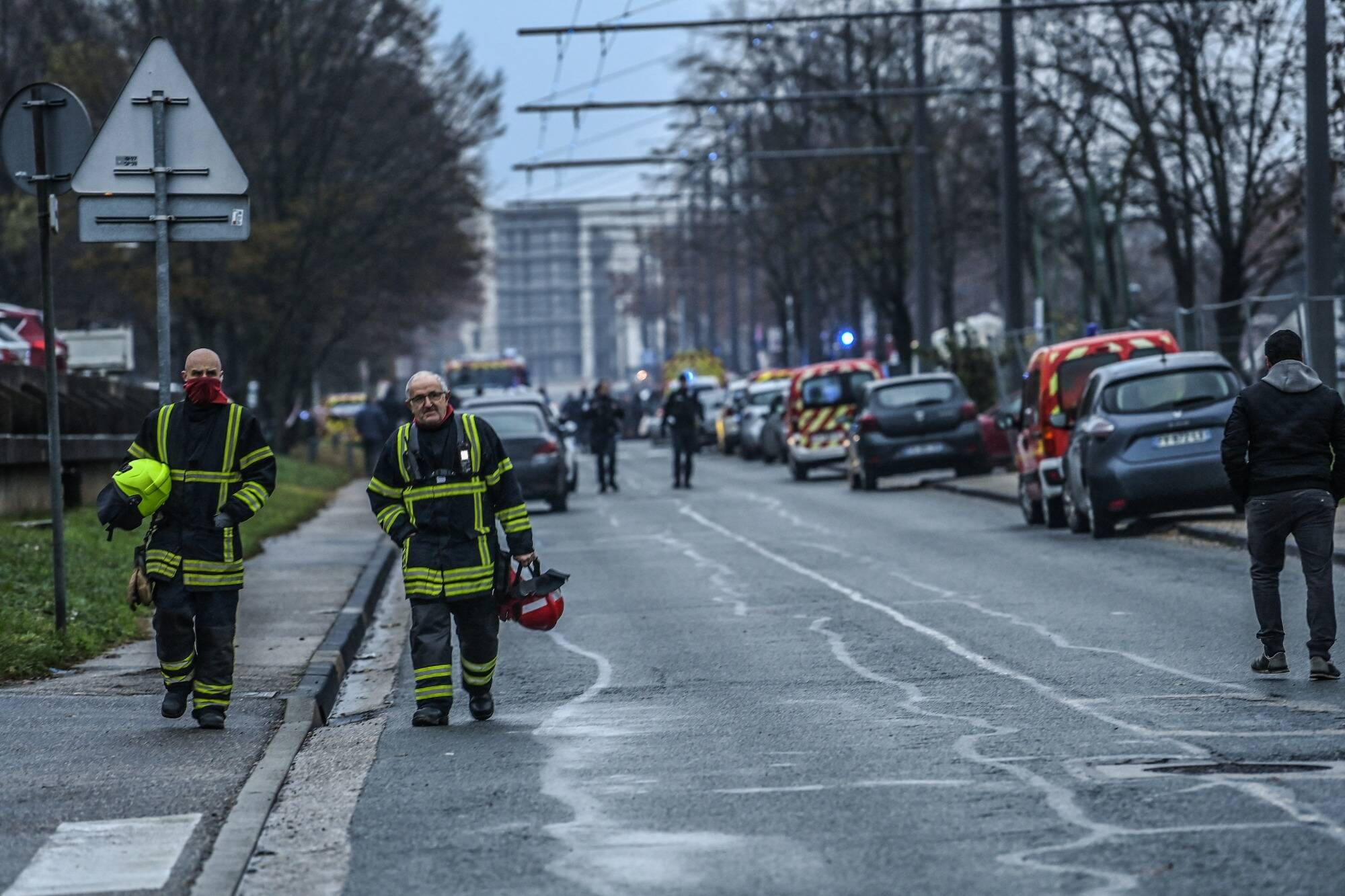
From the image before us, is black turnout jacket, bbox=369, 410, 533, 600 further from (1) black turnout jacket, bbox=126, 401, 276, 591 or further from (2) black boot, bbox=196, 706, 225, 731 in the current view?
(2) black boot, bbox=196, 706, 225, 731

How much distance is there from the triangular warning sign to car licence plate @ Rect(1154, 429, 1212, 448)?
33.6 feet

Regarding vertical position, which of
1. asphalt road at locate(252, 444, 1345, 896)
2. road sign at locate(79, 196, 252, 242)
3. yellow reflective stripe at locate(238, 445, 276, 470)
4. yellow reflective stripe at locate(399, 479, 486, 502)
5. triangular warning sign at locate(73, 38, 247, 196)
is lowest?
asphalt road at locate(252, 444, 1345, 896)

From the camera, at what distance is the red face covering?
9812 millimetres

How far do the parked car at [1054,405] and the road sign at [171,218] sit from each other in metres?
11.7

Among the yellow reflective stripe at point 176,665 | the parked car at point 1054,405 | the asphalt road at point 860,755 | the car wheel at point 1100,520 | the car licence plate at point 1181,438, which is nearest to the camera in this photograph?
the asphalt road at point 860,755

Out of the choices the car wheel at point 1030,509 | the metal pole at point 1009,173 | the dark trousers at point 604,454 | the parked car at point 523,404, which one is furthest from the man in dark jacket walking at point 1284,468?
the dark trousers at point 604,454

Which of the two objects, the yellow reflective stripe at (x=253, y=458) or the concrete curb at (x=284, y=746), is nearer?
the concrete curb at (x=284, y=746)

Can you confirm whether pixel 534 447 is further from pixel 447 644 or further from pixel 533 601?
pixel 447 644

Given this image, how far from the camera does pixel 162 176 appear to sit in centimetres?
1163

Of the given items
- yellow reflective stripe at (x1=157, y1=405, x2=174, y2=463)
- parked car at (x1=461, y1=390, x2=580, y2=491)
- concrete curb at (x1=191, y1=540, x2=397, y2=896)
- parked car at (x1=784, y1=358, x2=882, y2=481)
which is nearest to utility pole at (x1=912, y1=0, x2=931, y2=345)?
parked car at (x1=784, y1=358, x2=882, y2=481)

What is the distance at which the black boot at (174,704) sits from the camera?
991 centimetres

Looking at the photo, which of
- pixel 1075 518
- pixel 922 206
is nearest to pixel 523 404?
pixel 1075 518

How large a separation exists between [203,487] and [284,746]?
117 centimetres

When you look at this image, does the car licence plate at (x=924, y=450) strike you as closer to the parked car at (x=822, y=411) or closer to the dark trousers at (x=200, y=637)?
the parked car at (x=822, y=411)
